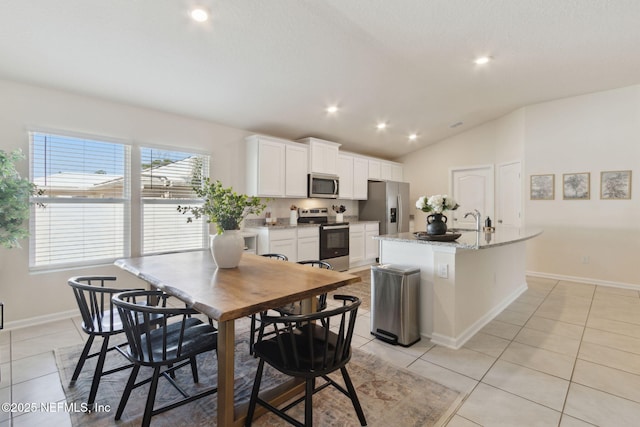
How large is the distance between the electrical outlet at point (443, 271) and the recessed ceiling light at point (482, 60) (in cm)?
252

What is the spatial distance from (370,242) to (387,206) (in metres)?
0.85

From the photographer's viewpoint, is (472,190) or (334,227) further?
(472,190)

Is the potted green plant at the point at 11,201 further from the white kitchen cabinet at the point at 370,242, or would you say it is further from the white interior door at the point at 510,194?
the white interior door at the point at 510,194

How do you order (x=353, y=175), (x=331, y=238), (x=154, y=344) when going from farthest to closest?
(x=353, y=175) < (x=331, y=238) < (x=154, y=344)

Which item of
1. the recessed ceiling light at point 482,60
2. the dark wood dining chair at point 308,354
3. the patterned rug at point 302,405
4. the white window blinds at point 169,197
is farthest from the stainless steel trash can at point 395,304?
the white window blinds at point 169,197

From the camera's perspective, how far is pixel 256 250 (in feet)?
15.5

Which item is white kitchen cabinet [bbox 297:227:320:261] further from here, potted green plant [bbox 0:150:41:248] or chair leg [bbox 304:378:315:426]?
chair leg [bbox 304:378:315:426]

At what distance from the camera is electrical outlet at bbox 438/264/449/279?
2.71 m

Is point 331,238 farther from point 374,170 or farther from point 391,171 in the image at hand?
point 391,171

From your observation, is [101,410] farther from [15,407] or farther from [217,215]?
[217,215]

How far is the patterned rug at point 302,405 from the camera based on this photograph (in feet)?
5.81

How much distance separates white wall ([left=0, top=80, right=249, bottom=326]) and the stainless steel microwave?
2.16m

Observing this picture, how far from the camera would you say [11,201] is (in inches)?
103

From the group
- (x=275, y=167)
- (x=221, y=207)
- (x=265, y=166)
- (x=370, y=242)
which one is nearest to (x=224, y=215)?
(x=221, y=207)
